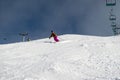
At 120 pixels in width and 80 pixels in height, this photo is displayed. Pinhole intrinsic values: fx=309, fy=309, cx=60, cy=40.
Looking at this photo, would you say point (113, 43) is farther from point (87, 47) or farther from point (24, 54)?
point (24, 54)

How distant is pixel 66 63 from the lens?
16.8m

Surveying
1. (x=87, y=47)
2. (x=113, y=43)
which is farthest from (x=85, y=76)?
(x=113, y=43)

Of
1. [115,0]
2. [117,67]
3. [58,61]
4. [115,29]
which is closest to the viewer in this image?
[117,67]

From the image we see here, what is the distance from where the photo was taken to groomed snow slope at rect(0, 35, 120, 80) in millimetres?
14742

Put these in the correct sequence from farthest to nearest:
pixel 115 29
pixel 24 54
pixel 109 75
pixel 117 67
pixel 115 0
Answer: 1. pixel 115 29
2. pixel 115 0
3. pixel 24 54
4. pixel 117 67
5. pixel 109 75

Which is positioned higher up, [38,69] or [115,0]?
[115,0]

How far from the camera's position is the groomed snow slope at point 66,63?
14742mm

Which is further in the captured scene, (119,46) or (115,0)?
(115,0)

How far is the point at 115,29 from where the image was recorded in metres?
45.7

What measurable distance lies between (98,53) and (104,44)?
266cm

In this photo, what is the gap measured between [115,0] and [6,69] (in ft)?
69.9

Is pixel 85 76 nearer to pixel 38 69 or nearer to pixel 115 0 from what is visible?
pixel 38 69

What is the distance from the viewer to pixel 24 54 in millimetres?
20719

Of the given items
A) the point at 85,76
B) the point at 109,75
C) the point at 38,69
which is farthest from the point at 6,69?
the point at 109,75
